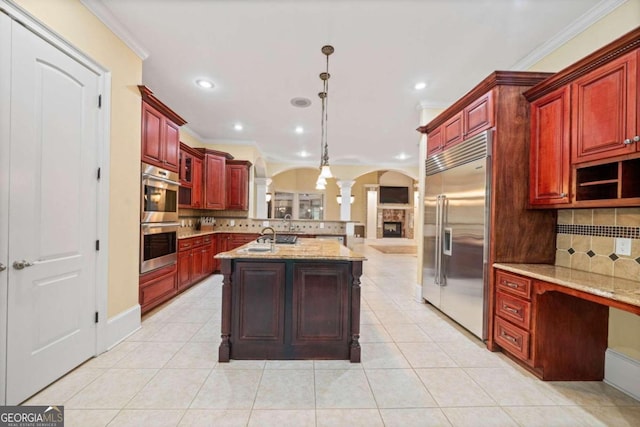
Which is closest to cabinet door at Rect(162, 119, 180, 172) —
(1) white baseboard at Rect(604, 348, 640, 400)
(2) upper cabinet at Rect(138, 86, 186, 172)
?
(2) upper cabinet at Rect(138, 86, 186, 172)

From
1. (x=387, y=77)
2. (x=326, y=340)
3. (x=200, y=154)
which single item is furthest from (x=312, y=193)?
(x=326, y=340)

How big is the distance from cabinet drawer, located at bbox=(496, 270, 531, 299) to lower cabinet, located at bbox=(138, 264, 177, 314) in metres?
3.54

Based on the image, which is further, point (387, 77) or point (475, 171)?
point (387, 77)

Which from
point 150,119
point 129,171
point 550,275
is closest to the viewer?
point 550,275

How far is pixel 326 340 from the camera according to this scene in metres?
2.27

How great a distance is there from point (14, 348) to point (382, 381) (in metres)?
2.38

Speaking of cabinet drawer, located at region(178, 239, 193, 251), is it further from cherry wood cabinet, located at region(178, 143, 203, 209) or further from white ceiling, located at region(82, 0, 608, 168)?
white ceiling, located at region(82, 0, 608, 168)

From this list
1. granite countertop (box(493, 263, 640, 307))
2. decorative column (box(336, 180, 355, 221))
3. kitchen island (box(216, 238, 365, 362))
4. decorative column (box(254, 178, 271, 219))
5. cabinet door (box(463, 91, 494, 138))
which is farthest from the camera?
decorative column (box(336, 180, 355, 221))

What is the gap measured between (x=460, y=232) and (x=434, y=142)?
4.31 feet

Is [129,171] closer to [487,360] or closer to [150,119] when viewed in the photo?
[150,119]

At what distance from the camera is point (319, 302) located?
7.43 feet

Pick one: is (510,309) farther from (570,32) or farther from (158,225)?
(158,225)

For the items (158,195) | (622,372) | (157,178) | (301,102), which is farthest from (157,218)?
(622,372)

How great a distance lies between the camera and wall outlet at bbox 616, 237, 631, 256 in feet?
6.23
